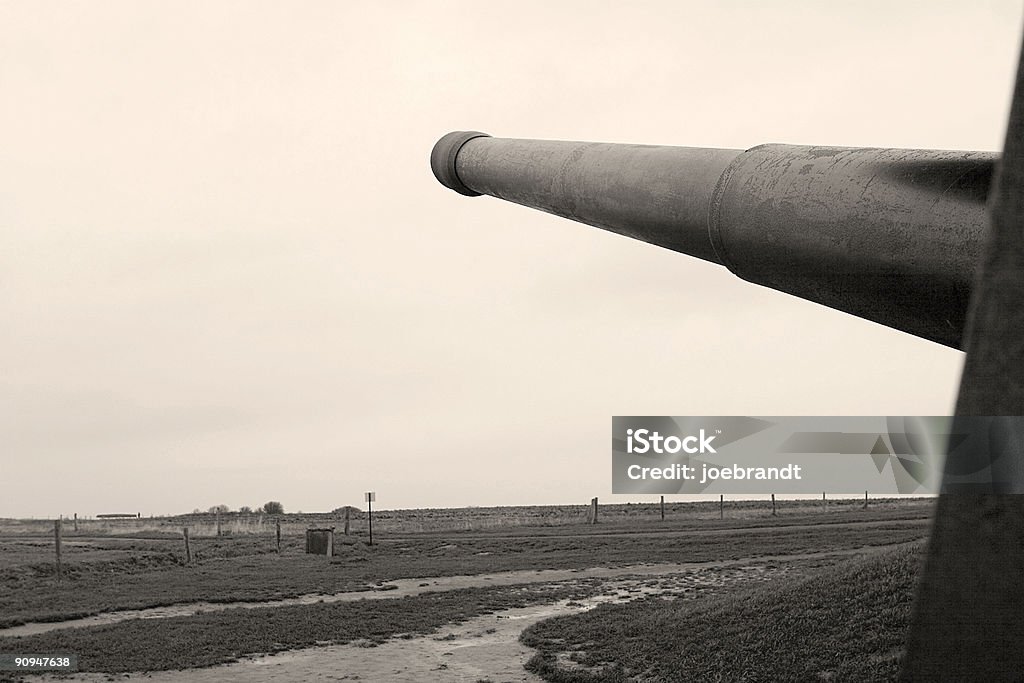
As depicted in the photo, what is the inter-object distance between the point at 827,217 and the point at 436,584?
56.2ft

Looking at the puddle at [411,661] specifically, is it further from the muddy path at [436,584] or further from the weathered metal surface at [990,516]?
the weathered metal surface at [990,516]

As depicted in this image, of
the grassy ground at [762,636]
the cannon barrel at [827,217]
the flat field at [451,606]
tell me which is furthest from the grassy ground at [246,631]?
the cannon barrel at [827,217]

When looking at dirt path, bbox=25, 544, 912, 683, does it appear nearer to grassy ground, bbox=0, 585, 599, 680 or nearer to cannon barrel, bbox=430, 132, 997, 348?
grassy ground, bbox=0, 585, 599, 680

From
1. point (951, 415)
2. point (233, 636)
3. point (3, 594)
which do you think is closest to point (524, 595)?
point (233, 636)

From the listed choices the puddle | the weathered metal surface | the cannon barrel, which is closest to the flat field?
the puddle

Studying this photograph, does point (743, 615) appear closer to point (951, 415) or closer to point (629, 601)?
point (629, 601)

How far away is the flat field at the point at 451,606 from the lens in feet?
33.3

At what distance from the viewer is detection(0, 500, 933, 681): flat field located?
1016 centimetres

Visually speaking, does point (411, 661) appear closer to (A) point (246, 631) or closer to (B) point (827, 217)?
(A) point (246, 631)

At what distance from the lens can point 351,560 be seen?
24.6 metres

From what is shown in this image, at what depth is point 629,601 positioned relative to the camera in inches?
593

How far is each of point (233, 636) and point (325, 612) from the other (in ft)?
7.49

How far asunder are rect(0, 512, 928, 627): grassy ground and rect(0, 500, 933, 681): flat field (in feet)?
0.27

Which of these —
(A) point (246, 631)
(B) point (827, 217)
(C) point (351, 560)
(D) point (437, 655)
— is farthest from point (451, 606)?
(B) point (827, 217)
